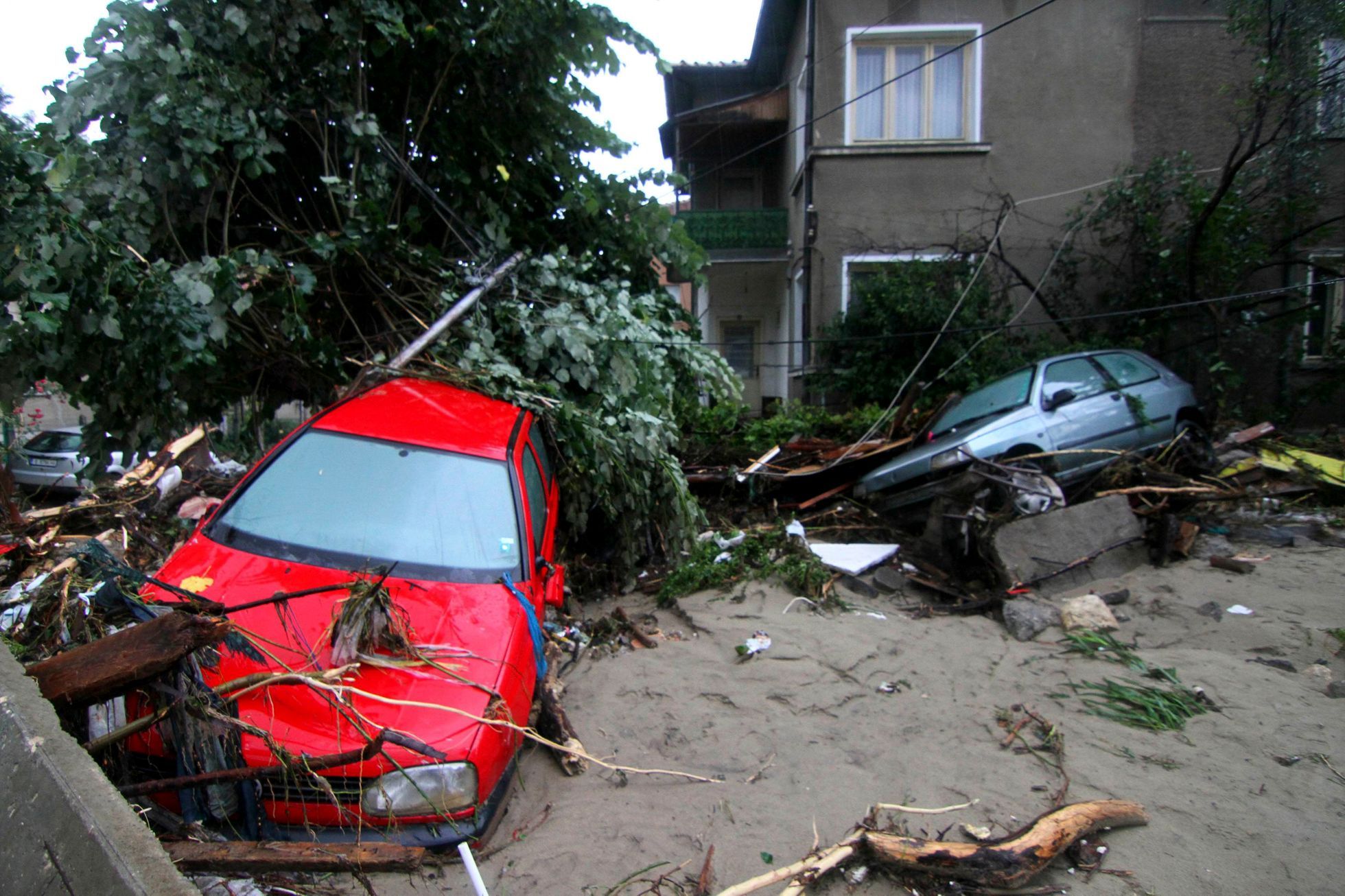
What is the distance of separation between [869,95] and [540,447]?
28.8ft

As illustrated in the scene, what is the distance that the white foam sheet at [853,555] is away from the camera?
664cm

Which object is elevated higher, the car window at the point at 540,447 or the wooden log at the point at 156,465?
the car window at the point at 540,447

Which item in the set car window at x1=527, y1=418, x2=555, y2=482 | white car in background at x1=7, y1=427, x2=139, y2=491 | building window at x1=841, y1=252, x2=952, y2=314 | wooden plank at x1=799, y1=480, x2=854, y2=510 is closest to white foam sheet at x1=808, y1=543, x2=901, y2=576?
wooden plank at x1=799, y1=480, x2=854, y2=510

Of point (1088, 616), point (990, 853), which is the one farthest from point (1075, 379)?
point (990, 853)

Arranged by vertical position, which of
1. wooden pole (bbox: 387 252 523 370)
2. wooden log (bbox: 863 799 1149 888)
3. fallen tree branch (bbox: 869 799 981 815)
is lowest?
fallen tree branch (bbox: 869 799 981 815)

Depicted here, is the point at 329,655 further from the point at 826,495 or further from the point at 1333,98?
the point at 1333,98

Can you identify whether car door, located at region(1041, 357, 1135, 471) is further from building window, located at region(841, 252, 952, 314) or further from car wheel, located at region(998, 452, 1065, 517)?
building window, located at region(841, 252, 952, 314)

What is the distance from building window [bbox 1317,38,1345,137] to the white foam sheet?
7.48 meters

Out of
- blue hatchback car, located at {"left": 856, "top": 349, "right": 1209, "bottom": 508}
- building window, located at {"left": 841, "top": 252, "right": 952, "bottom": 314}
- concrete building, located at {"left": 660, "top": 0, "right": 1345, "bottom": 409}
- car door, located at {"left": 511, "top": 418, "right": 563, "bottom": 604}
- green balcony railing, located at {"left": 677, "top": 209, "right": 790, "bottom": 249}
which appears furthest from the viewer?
green balcony railing, located at {"left": 677, "top": 209, "right": 790, "bottom": 249}

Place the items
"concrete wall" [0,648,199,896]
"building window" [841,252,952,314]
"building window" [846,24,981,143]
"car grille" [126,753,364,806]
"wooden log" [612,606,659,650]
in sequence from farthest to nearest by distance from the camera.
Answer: "building window" [846,24,981,143] < "building window" [841,252,952,314] < "wooden log" [612,606,659,650] < "car grille" [126,753,364,806] < "concrete wall" [0,648,199,896]

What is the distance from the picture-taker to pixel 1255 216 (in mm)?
9727

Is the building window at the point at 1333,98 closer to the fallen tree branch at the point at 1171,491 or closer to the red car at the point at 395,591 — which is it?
the fallen tree branch at the point at 1171,491

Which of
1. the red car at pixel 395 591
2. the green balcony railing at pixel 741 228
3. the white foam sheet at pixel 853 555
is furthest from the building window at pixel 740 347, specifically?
the red car at pixel 395 591

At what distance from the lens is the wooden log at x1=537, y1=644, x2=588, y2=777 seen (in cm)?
350
